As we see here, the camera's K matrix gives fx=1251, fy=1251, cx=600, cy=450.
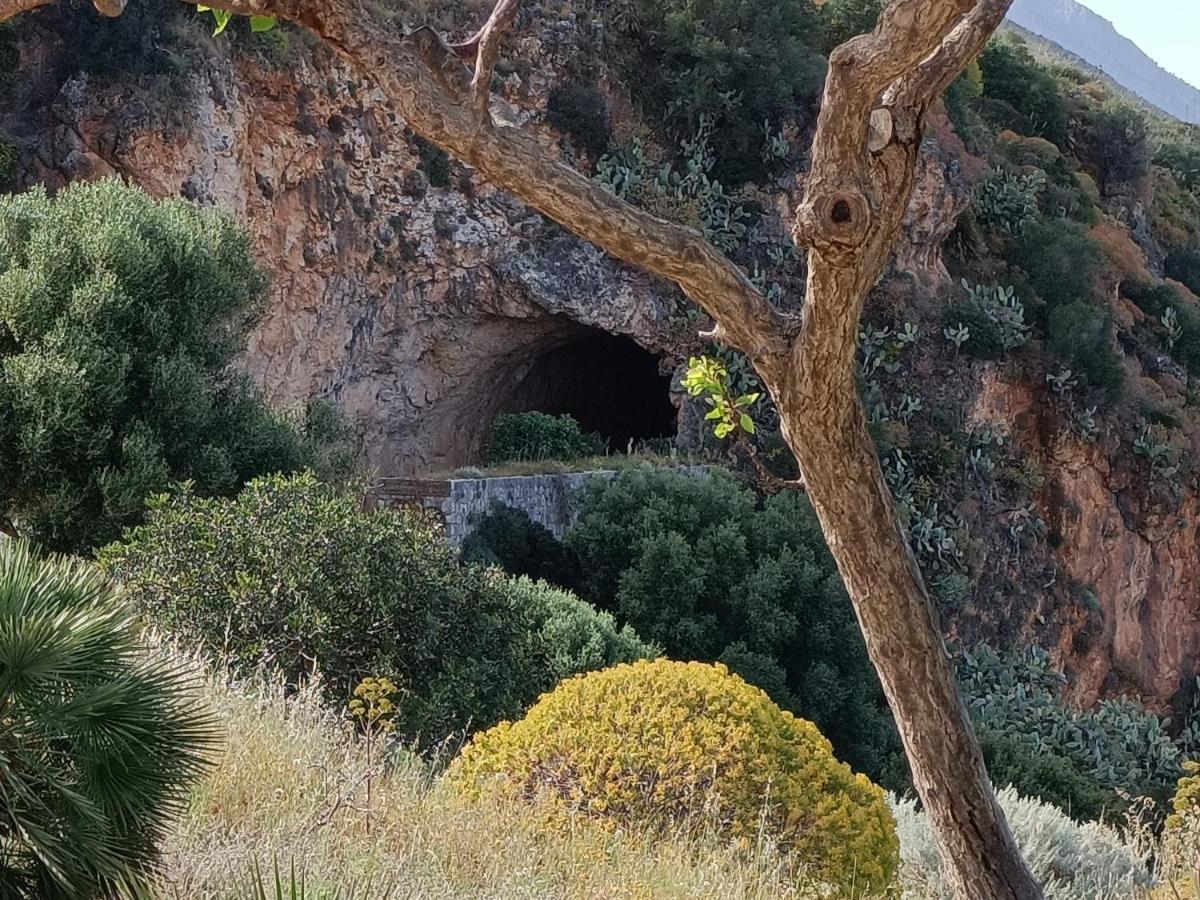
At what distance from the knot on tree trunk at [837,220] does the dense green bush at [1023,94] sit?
30180 millimetres

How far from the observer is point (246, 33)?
18.7m

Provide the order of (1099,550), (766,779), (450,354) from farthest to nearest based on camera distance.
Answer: (1099,550), (450,354), (766,779)

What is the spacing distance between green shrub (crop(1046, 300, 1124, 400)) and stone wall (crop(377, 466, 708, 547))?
35.5 ft

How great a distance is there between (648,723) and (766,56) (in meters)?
20.4

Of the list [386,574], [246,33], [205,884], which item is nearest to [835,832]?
[205,884]

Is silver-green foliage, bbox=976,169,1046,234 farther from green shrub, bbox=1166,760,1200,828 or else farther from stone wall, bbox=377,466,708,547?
green shrub, bbox=1166,760,1200,828

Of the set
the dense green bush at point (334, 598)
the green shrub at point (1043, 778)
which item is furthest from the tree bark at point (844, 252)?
the green shrub at point (1043, 778)

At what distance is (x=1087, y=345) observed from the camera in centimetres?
2481

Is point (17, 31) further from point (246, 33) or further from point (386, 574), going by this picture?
point (386, 574)

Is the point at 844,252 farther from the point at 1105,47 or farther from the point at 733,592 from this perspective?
the point at 1105,47

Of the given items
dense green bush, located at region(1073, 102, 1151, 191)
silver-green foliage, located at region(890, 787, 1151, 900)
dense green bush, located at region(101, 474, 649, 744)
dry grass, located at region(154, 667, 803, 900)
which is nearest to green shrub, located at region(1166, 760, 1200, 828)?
silver-green foliage, located at region(890, 787, 1151, 900)

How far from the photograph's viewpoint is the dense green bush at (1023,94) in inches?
1223

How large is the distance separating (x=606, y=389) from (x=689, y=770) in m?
23.2

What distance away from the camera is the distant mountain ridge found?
140000 millimetres
